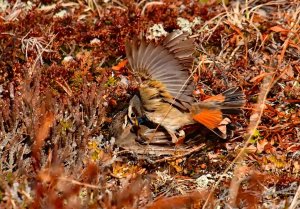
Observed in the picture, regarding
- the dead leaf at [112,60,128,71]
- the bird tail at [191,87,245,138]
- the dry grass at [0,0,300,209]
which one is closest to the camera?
the dry grass at [0,0,300,209]

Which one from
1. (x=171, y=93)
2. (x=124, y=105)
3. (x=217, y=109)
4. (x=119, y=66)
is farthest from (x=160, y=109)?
(x=119, y=66)

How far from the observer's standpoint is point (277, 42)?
→ 7.12 m

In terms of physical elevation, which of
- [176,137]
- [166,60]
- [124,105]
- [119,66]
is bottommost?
[176,137]

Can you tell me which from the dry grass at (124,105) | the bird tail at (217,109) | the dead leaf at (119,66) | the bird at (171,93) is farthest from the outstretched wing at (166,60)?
the dead leaf at (119,66)

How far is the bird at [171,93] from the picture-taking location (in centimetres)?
521

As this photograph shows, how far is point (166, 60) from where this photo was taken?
5.23 m

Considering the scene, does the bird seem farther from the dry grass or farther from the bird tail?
the dry grass

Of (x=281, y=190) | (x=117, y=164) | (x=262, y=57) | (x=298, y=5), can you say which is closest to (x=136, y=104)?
(x=117, y=164)

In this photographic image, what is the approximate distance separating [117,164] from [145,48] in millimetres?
1115

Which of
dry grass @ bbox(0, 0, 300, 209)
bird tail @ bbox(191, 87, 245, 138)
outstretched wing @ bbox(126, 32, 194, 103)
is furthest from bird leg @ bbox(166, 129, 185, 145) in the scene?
outstretched wing @ bbox(126, 32, 194, 103)

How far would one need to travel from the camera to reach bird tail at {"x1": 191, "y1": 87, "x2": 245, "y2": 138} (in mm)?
5543

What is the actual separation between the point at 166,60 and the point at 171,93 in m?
0.33

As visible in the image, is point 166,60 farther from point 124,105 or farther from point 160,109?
point 124,105

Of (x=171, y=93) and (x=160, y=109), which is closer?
(x=171, y=93)
